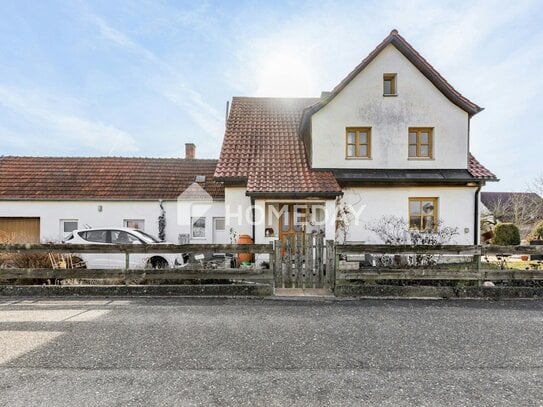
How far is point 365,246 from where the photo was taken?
24.4ft

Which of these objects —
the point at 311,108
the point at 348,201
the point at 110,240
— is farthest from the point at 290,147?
the point at 110,240

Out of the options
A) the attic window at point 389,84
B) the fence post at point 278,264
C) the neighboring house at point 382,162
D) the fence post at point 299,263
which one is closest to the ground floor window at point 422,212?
the neighboring house at point 382,162

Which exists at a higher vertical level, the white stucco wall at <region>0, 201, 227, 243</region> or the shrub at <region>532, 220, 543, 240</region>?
the white stucco wall at <region>0, 201, 227, 243</region>

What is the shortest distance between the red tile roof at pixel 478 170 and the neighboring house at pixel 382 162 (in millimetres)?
39

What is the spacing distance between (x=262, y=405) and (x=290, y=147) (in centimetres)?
1211

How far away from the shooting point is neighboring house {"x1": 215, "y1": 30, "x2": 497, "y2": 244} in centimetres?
1258

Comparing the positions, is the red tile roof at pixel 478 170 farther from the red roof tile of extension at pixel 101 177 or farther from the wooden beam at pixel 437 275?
the red roof tile of extension at pixel 101 177

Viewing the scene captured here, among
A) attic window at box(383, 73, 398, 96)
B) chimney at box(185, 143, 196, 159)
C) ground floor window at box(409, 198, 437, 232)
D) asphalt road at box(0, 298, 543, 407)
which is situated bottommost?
asphalt road at box(0, 298, 543, 407)

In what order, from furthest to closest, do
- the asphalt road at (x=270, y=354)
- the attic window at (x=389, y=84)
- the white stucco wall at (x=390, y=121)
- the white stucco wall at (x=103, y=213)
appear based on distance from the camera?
the white stucco wall at (x=103, y=213) < the attic window at (x=389, y=84) < the white stucco wall at (x=390, y=121) < the asphalt road at (x=270, y=354)

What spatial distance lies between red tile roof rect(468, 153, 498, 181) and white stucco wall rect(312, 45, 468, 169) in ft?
1.78

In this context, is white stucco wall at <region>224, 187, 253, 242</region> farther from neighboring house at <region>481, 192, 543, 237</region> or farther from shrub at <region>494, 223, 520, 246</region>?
neighboring house at <region>481, 192, 543, 237</region>

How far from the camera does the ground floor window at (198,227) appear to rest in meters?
16.0

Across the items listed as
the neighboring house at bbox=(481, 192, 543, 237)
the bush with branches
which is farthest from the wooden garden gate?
the neighboring house at bbox=(481, 192, 543, 237)

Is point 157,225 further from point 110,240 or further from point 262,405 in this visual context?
point 262,405
